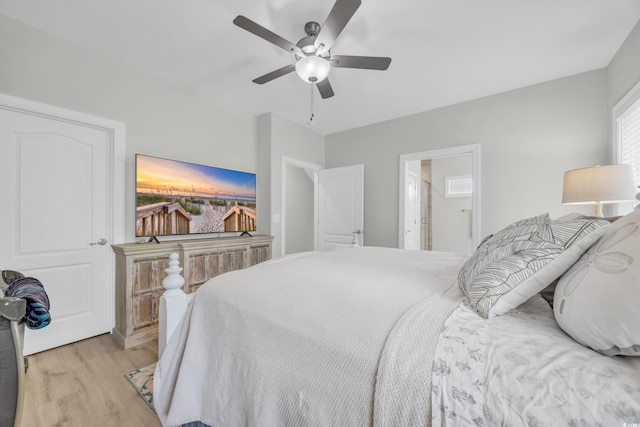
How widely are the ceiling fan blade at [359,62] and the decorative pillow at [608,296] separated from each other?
1671mm

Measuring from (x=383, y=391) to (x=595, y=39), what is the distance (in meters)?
3.23

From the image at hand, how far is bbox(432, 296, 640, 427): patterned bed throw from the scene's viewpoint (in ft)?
1.57

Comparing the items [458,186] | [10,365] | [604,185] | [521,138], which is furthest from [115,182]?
[458,186]

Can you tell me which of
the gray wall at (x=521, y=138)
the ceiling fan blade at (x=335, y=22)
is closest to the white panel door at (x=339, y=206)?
the gray wall at (x=521, y=138)

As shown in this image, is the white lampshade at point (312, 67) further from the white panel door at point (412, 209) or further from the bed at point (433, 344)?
the white panel door at point (412, 209)

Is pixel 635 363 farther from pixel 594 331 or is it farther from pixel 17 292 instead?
pixel 17 292

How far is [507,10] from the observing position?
1845mm

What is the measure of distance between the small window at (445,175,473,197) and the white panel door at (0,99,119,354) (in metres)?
5.18

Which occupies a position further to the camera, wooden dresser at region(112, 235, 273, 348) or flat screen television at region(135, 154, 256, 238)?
flat screen television at region(135, 154, 256, 238)

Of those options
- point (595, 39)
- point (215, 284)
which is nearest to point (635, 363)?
point (215, 284)

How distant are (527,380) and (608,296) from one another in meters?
0.26

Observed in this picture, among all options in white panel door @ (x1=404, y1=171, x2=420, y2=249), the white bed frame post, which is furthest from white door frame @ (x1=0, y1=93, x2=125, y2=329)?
white panel door @ (x1=404, y1=171, x2=420, y2=249)

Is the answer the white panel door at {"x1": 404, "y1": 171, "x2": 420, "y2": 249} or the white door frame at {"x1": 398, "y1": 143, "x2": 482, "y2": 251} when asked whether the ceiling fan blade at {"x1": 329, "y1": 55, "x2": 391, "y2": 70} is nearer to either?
the white door frame at {"x1": 398, "y1": 143, "x2": 482, "y2": 251}

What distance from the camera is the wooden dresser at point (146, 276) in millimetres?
2320
